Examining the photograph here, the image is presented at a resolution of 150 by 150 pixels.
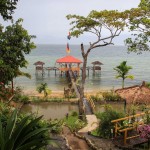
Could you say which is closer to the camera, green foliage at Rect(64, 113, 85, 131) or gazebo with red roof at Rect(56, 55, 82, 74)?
green foliage at Rect(64, 113, 85, 131)

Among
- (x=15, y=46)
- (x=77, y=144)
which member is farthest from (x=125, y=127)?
(x=15, y=46)

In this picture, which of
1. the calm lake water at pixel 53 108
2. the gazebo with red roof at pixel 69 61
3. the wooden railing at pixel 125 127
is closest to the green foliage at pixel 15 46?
the wooden railing at pixel 125 127

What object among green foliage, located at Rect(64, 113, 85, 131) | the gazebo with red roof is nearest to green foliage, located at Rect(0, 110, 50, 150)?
green foliage, located at Rect(64, 113, 85, 131)

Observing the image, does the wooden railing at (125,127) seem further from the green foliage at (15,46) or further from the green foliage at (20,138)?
the green foliage at (20,138)

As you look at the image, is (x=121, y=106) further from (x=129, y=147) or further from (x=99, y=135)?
(x=129, y=147)

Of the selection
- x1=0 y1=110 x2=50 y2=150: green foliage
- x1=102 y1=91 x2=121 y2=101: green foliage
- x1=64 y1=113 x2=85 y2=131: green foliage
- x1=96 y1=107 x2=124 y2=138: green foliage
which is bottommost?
x1=64 y1=113 x2=85 y2=131: green foliage

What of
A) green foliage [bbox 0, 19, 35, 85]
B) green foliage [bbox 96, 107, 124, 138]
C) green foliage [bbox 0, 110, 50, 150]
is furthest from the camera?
green foliage [bbox 0, 19, 35, 85]

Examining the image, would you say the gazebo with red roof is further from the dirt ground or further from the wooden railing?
the wooden railing

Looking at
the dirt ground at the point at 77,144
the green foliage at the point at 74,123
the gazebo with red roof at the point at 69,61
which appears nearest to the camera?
the dirt ground at the point at 77,144

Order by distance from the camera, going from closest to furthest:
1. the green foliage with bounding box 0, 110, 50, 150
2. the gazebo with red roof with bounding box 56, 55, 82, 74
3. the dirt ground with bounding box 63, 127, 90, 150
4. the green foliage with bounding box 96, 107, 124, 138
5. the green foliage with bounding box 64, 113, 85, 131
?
the green foliage with bounding box 0, 110, 50, 150, the dirt ground with bounding box 63, 127, 90, 150, the green foliage with bounding box 96, 107, 124, 138, the green foliage with bounding box 64, 113, 85, 131, the gazebo with red roof with bounding box 56, 55, 82, 74

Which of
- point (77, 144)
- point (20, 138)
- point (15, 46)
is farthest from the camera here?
point (15, 46)

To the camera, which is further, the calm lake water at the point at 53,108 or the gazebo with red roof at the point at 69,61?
the gazebo with red roof at the point at 69,61

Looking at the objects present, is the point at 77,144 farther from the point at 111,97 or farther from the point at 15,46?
the point at 111,97

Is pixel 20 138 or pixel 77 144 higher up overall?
pixel 20 138
